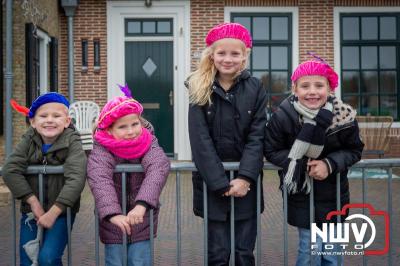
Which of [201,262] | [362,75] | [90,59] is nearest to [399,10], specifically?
[362,75]

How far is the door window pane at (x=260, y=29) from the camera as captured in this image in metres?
12.2

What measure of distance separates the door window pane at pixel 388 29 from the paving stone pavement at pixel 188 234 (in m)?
4.43

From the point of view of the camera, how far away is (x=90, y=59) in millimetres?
11945

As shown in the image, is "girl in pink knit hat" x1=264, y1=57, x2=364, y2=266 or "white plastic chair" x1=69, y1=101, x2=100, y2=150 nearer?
"girl in pink knit hat" x1=264, y1=57, x2=364, y2=266

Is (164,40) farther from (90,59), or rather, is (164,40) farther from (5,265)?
(5,265)

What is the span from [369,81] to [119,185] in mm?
10268

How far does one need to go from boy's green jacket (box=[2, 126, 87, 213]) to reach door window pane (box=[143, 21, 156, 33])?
29.2 feet

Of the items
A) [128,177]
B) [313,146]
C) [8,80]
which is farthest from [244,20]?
[128,177]

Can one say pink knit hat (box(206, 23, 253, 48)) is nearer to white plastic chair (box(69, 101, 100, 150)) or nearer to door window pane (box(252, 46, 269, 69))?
white plastic chair (box(69, 101, 100, 150))

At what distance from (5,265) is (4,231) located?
1.43 metres

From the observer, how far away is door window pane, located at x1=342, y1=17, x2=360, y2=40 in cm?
1227

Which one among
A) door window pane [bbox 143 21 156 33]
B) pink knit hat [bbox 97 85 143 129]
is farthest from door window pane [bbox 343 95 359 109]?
pink knit hat [bbox 97 85 143 129]

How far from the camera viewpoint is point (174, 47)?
476 inches

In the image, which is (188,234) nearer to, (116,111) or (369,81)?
(116,111)
